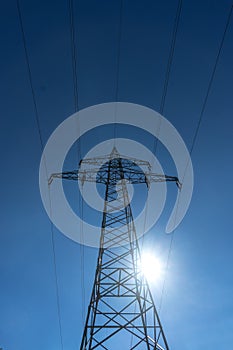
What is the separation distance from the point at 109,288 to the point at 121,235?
215 centimetres

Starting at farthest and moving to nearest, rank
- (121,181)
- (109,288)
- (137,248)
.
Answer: (121,181) < (137,248) < (109,288)

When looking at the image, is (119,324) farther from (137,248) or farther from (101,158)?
(101,158)

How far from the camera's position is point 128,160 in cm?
1408

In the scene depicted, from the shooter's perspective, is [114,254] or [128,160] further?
[128,160]

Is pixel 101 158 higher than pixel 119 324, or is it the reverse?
pixel 101 158

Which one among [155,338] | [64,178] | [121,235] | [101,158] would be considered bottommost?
[155,338]

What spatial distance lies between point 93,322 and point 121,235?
3349 mm

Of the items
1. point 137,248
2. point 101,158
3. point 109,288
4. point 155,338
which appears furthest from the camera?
point 101,158

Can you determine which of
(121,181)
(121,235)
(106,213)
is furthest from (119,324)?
(121,181)

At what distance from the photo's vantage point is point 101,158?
45.8 feet

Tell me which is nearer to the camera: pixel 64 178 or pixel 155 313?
pixel 155 313

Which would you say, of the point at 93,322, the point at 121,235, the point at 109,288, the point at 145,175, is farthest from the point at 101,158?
the point at 93,322

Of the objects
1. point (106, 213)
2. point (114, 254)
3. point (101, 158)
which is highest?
point (101, 158)

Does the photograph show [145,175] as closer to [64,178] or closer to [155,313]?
[64,178]
